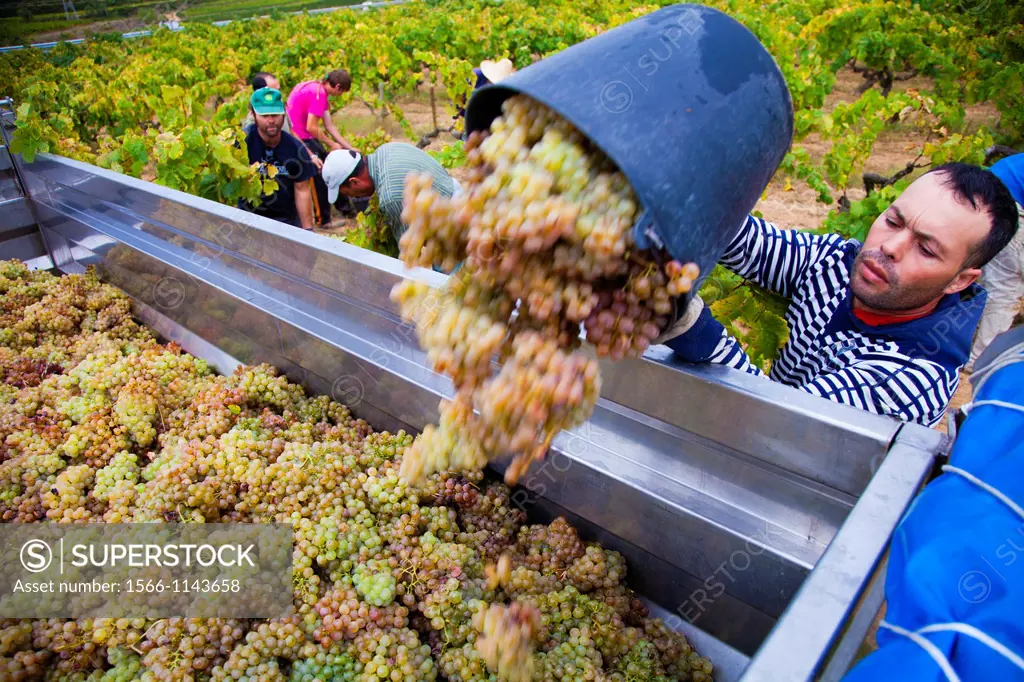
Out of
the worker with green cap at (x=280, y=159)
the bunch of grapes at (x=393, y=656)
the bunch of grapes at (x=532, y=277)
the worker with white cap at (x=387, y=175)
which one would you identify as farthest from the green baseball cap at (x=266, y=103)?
the bunch of grapes at (x=393, y=656)

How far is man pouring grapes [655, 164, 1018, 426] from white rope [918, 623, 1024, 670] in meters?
0.69

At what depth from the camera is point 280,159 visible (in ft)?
16.9

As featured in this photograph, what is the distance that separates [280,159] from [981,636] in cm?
529

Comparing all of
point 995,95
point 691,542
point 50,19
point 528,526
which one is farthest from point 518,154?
point 50,19

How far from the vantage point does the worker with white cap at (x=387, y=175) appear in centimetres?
313

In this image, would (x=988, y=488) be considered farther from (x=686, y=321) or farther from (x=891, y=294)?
(x=891, y=294)

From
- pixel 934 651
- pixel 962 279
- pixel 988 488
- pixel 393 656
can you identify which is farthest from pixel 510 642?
pixel 962 279

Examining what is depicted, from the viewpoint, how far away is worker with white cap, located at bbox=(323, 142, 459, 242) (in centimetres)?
313

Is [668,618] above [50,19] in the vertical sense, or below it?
above

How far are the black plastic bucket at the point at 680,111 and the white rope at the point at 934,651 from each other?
0.62 meters

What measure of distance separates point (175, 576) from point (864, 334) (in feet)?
6.42

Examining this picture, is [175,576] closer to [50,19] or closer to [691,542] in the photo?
[691,542]

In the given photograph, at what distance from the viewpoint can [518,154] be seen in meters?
1.09

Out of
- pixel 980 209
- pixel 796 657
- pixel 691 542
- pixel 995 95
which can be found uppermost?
pixel 995 95
